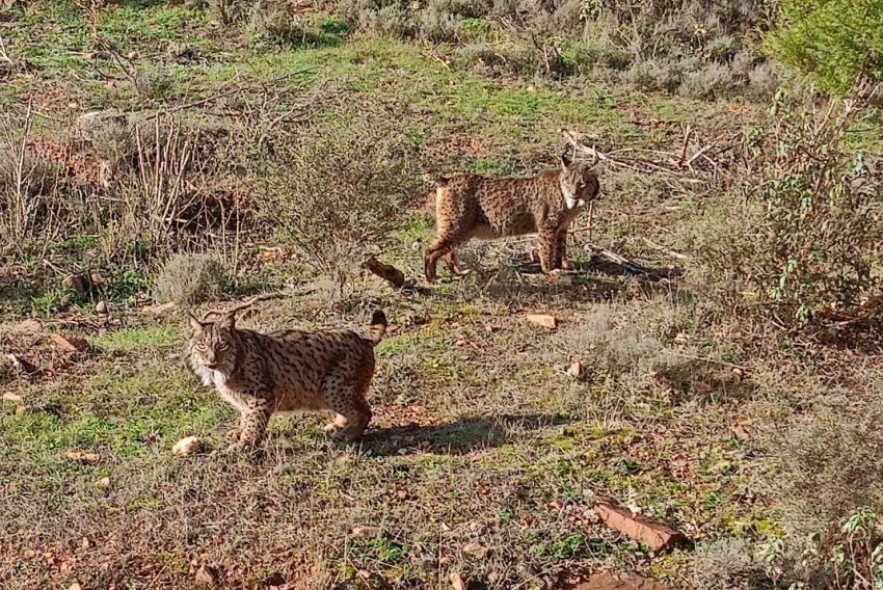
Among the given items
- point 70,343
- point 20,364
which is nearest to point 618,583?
point 20,364

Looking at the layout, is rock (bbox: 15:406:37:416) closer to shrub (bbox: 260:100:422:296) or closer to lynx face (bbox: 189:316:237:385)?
lynx face (bbox: 189:316:237:385)

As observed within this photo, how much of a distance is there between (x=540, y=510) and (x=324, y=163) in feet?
15.8

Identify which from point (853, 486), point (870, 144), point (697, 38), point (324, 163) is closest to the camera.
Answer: point (853, 486)

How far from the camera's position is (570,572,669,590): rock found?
6.36 m

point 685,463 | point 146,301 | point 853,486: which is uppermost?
point 853,486

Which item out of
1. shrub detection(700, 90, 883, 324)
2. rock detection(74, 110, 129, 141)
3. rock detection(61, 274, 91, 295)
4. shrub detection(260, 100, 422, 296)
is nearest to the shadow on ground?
shrub detection(700, 90, 883, 324)

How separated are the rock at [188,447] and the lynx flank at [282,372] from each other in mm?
251

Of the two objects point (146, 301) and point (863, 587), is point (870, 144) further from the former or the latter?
point (863, 587)

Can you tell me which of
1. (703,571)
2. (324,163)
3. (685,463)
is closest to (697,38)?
(324,163)

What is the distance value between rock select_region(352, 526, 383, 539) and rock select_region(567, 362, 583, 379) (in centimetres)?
280

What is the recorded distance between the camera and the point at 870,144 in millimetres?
16312

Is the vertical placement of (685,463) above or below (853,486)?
below

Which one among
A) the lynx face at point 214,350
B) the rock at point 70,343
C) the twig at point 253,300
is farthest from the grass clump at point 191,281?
the lynx face at point 214,350

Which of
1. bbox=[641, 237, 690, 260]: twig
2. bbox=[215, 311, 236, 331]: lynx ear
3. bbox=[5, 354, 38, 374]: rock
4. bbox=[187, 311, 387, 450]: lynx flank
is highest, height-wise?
bbox=[215, 311, 236, 331]: lynx ear
